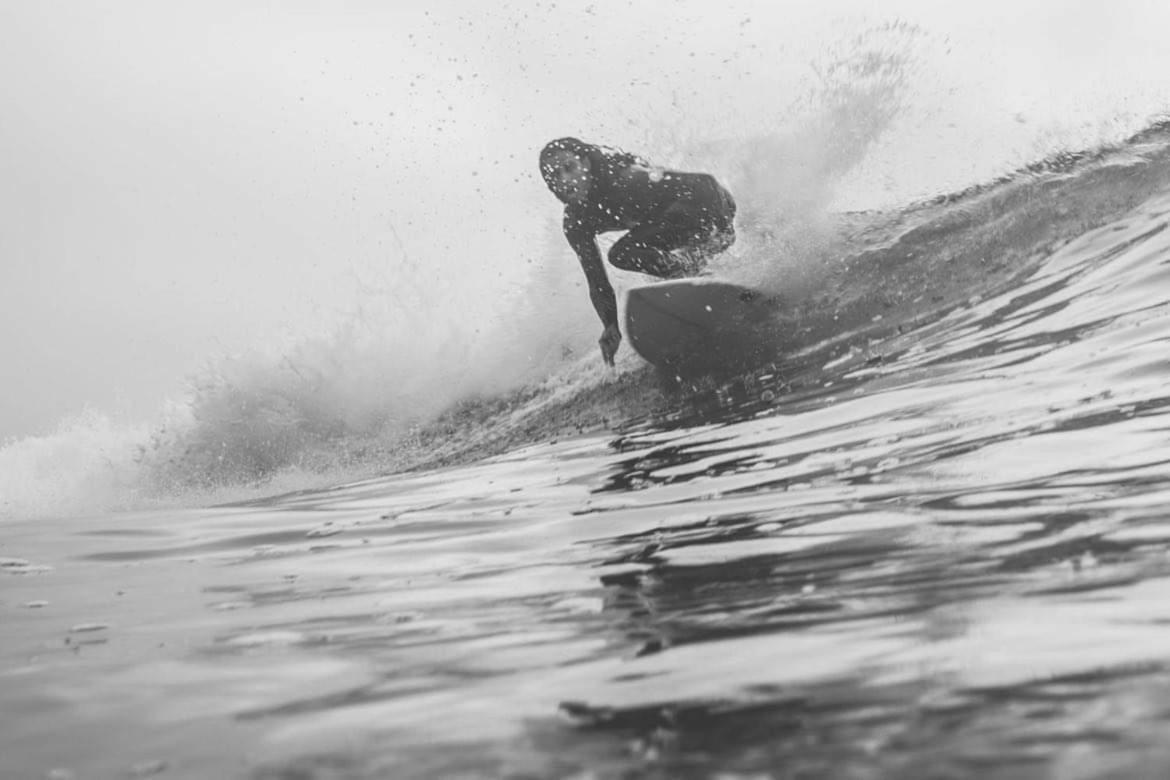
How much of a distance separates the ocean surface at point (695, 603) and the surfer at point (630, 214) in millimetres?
2038

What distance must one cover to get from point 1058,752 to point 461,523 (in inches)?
135

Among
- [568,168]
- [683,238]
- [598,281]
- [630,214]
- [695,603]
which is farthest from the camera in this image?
[683,238]

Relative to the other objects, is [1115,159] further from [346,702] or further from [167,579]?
[346,702]

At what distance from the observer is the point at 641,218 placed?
29.4ft

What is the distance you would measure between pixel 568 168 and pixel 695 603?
20.3 ft

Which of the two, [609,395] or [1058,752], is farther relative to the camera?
[609,395]

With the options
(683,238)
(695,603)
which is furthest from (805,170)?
(695,603)

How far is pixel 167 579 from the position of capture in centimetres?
389

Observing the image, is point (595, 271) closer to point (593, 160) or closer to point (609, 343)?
point (609, 343)

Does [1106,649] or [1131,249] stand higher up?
[1131,249]

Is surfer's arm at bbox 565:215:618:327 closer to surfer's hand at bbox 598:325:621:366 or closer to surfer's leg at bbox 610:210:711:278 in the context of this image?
surfer's hand at bbox 598:325:621:366

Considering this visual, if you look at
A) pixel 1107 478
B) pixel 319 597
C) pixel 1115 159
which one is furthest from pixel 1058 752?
pixel 1115 159

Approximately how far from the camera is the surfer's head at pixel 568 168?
834cm

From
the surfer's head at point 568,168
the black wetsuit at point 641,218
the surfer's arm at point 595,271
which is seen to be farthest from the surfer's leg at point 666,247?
the surfer's head at point 568,168
